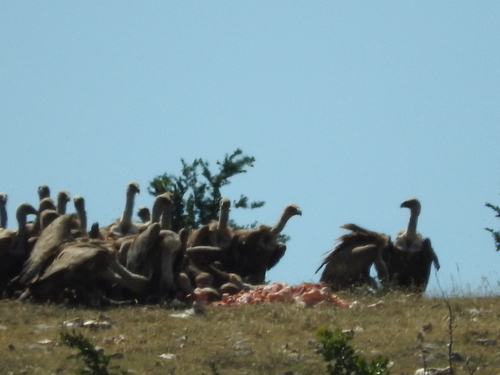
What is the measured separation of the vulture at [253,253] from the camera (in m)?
18.3

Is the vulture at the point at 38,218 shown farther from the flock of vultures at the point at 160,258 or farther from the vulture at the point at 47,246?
the vulture at the point at 47,246

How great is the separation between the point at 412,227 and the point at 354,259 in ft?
4.32

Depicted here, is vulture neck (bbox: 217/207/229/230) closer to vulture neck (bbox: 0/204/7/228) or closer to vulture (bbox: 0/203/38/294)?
vulture (bbox: 0/203/38/294)

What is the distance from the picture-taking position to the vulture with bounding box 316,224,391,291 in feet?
54.4

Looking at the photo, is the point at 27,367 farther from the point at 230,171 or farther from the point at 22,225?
the point at 230,171

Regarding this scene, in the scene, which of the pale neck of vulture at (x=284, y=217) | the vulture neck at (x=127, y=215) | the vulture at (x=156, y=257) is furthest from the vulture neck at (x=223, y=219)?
the vulture at (x=156, y=257)

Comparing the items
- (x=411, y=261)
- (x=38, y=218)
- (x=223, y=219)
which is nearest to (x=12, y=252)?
(x=38, y=218)

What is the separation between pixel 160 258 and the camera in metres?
15.2

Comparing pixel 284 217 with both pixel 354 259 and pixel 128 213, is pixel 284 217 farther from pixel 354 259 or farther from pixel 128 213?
pixel 354 259

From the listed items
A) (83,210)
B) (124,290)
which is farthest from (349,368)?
(83,210)

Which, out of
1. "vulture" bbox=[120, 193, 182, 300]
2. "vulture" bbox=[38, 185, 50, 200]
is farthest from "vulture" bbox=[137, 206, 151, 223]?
"vulture" bbox=[120, 193, 182, 300]

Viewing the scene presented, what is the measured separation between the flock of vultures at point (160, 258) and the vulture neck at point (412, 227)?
0.01 meters

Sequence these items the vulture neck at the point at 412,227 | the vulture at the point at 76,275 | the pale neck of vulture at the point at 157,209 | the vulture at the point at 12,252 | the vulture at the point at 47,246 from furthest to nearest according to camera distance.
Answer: the vulture neck at the point at 412,227 < the pale neck of vulture at the point at 157,209 < the vulture at the point at 12,252 < the vulture at the point at 47,246 < the vulture at the point at 76,275

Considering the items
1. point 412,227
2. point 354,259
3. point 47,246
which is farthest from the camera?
point 412,227
